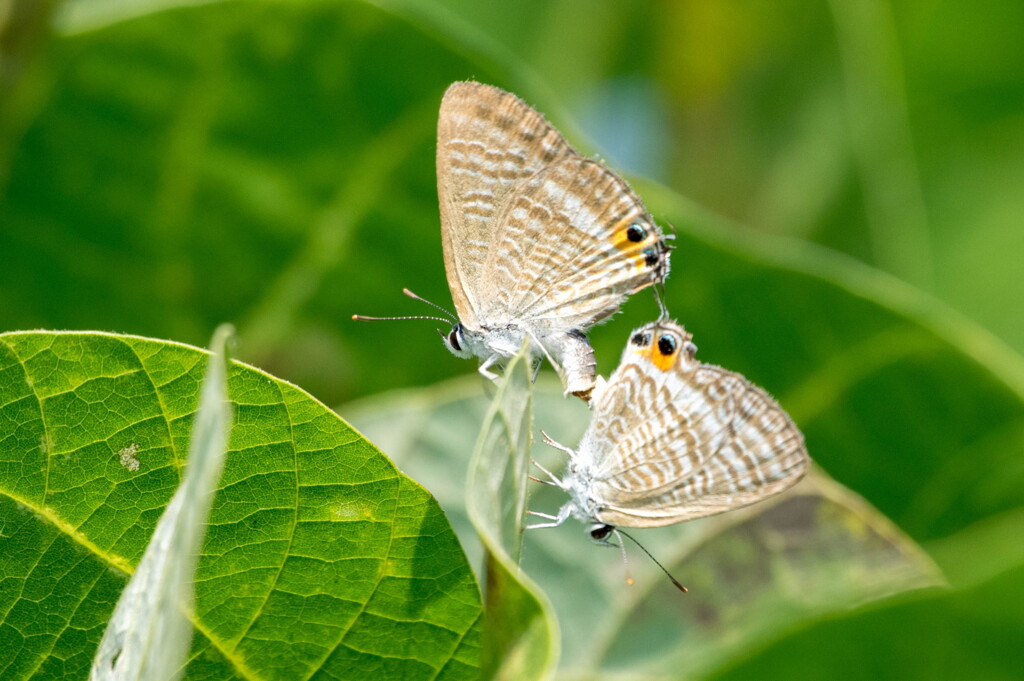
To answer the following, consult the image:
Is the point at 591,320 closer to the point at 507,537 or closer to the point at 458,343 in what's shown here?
the point at 458,343

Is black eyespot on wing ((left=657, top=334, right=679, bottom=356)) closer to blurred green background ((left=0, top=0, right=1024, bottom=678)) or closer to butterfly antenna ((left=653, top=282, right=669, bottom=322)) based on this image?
butterfly antenna ((left=653, top=282, right=669, bottom=322))

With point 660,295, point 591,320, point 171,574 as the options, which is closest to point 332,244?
point 591,320

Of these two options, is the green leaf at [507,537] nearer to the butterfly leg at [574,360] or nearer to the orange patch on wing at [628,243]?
the butterfly leg at [574,360]

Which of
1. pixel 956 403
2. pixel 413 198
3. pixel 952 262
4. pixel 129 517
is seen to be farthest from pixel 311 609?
pixel 952 262

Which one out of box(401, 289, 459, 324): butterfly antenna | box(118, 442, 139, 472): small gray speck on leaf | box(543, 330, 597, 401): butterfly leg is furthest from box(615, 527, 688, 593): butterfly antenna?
box(118, 442, 139, 472): small gray speck on leaf

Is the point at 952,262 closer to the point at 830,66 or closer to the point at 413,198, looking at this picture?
the point at 830,66

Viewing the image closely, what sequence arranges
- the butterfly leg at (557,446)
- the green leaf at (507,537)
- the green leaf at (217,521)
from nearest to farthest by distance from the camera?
the green leaf at (507,537) < the green leaf at (217,521) < the butterfly leg at (557,446)

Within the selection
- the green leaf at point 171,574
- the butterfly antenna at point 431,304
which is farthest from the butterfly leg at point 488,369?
the green leaf at point 171,574
